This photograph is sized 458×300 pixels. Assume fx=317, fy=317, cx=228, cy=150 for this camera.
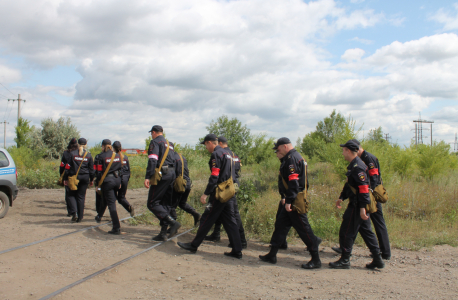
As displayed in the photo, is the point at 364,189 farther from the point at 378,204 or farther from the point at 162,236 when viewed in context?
the point at 162,236

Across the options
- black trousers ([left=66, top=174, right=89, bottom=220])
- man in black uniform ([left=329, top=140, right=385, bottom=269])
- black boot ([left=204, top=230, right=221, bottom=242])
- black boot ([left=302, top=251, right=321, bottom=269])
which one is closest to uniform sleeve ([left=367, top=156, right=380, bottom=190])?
man in black uniform ([left=329, top=140, right=385, bottom=269])

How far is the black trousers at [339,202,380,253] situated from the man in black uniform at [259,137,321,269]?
19.1 inches

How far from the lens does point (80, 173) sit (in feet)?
26.6

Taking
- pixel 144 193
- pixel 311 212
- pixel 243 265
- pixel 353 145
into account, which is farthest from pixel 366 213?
pixel 144 193

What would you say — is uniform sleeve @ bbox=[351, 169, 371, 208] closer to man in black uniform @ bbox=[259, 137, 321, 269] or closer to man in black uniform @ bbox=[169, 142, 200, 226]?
man in black uniform @ bbox=[259, 137, 321, 269]

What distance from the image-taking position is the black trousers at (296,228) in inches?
204

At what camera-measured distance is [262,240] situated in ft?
23.0

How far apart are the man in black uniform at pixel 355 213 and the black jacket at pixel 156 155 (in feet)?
11.1

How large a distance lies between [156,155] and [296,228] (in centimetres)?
296

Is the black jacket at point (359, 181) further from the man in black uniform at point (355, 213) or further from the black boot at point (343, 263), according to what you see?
the black boot at point (343, 263)

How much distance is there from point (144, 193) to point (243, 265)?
1055cm

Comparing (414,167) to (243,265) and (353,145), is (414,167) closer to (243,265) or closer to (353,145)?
(353,145)

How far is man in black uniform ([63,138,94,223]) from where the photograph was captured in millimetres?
8039

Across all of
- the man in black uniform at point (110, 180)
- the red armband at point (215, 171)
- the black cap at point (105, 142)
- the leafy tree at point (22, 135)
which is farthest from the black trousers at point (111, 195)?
the leafy tree at point (22, 135)
